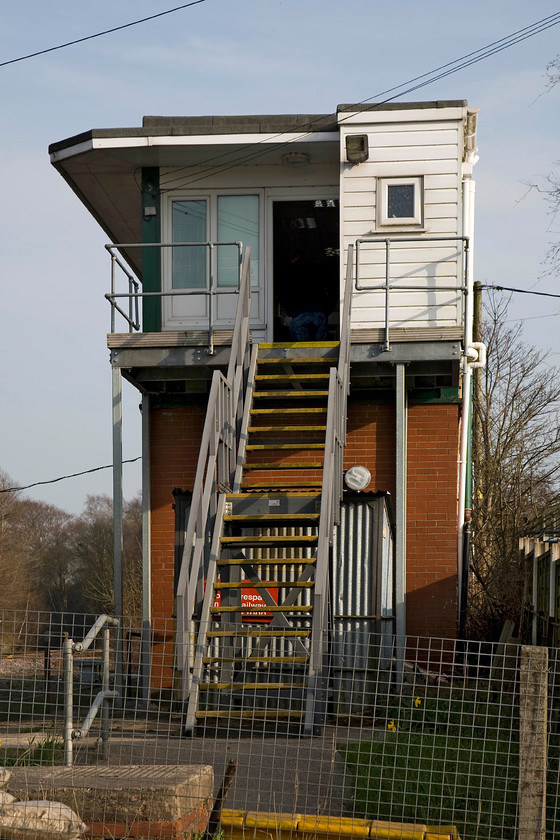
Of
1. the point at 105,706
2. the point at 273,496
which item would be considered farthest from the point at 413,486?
the point at 105,706

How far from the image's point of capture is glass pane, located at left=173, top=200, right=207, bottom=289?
13.5 meters

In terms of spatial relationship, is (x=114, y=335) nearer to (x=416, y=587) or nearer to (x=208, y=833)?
(x=416, y=587)

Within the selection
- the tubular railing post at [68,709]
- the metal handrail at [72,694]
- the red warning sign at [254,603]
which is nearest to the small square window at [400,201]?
the red warning sign at [254,603]

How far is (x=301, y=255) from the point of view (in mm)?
17391

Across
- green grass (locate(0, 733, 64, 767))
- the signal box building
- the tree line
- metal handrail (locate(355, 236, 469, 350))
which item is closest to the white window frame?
the signal box building

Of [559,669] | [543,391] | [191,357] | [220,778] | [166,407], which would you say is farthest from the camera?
[543,391]

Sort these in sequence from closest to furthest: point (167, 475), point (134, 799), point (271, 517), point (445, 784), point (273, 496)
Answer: point (134, 799), point (445, 784), point (271, 517), point (273, 496), point (167, 475)

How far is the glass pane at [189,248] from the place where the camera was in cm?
1350

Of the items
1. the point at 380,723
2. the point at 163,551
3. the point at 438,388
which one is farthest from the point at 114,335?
the point at 380,723

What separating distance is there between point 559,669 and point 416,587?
3.71 meters

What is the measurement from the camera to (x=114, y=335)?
12.5 m

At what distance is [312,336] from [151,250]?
2.36m

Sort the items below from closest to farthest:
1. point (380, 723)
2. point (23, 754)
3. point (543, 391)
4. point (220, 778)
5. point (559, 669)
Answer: point (220, 778) < point (23, 754) < point (559, 669) < point (380, 723) < point (543, 391)

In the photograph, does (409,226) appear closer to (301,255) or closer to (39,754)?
(301,255)
